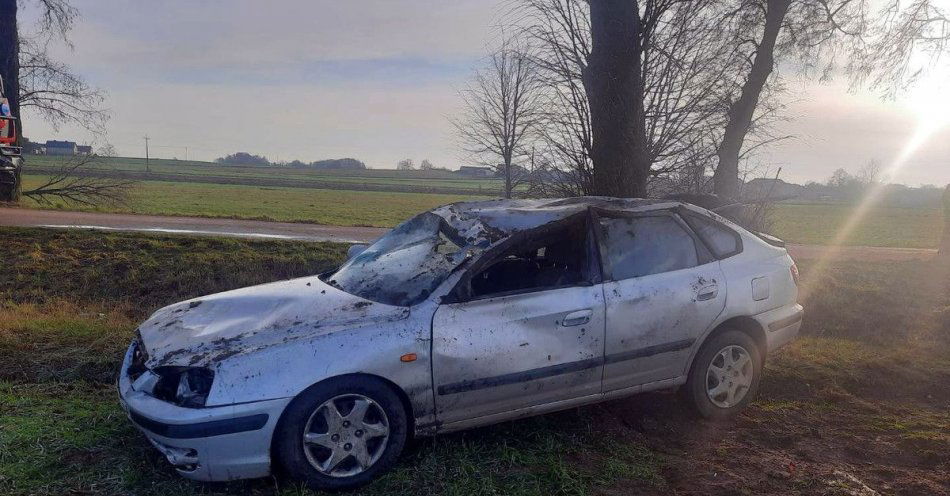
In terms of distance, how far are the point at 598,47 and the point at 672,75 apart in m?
1.21

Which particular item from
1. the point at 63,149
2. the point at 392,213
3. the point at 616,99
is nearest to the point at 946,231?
the point at 616,99

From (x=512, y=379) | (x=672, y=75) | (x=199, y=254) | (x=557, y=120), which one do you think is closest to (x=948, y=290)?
(x=672, y=75)

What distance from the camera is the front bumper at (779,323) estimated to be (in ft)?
16.2

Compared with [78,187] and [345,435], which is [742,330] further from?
[78,187]

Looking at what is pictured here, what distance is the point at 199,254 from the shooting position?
11.3m

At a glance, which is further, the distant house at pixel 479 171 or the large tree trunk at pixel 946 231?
the distant house at pixel 479 171

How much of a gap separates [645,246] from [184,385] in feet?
9.80

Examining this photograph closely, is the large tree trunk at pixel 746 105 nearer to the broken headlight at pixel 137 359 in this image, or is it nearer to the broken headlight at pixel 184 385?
the broken headlight at pixel 137 359

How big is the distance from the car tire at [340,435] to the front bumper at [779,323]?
2.82 meters

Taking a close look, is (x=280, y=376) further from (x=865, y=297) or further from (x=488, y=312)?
(x=865, y=297)

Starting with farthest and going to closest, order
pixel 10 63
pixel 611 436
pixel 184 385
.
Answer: pixel 10 63, pixel 611 436, pixel 184 385

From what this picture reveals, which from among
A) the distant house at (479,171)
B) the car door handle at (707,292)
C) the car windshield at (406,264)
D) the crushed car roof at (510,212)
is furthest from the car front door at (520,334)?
the distant house at (479,171)

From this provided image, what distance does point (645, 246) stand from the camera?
15.2 ft

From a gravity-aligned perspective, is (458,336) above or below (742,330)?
above
